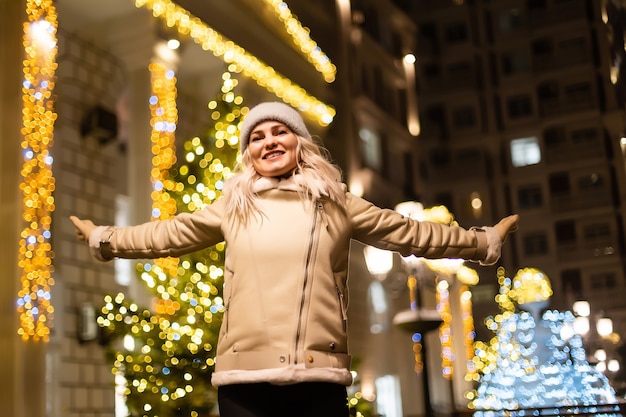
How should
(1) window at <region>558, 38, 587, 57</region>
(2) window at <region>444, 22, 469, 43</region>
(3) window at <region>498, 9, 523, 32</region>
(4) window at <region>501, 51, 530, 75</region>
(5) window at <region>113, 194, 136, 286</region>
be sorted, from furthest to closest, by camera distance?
(2) window at <region>444, 22, 469, 43</region> < (3) window at <region>498, 9, 523, 32</region> < (4) window at <region>501, 51, 530, 75</region> < (1) window at <region>558, 38, 587, 57</region> < (5) window at <region>113, 194, 136, 286</region>

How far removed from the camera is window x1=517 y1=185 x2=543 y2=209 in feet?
87.7

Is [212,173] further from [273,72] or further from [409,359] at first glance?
[409,359]

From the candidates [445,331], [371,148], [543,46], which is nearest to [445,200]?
[543,46]

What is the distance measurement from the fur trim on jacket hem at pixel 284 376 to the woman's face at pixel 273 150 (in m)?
0.71

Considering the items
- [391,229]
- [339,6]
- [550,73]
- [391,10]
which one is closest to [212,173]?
[391,229]

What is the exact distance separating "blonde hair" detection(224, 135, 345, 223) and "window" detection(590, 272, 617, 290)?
2068 cm

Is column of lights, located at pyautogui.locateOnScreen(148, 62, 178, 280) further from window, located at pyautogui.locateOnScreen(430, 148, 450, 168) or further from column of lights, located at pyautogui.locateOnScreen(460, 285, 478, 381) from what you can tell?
window, located at pyautogui.locateOnScreen(430, 148, 450, 168)

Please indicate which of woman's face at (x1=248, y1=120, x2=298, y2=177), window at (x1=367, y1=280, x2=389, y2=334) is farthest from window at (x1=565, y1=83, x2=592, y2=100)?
woman's face at (x1=248, y1=120, x2=298, y2=177)

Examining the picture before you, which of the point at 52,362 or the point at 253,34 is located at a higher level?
the point at 253,34

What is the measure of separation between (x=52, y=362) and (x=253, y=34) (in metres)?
5.57

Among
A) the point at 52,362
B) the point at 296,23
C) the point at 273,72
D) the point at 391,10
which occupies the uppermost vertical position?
the point at 391,10

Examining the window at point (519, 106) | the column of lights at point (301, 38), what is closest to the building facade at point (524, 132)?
the window at point (519, 106)

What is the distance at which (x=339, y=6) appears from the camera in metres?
17.7

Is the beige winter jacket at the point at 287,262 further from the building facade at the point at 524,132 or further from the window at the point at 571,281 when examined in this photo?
the window at the point at 571,281
